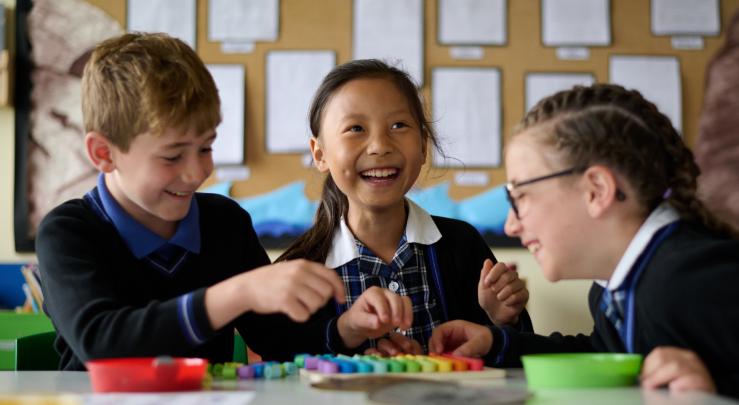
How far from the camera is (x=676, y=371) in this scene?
87 cm

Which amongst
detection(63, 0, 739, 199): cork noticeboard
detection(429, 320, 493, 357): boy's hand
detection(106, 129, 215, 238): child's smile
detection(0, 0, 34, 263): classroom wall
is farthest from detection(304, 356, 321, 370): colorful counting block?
detection(0, 0, 34, 263): classroom wall

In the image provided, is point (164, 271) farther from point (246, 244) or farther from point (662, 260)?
point (662, 260)

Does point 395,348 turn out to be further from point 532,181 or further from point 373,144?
point 373,144

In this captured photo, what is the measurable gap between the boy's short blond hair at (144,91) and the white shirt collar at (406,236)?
1.67ft

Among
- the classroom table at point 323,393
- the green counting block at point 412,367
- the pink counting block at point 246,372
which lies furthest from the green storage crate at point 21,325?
the green counting block at point 412,367

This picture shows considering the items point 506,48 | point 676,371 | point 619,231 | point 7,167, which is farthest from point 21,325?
Result: point 506,48

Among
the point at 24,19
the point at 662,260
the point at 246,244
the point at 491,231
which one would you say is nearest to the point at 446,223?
the point at 246,244

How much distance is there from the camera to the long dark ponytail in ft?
5.82

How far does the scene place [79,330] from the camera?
1.09 m

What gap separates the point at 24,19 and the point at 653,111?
2.54 metres

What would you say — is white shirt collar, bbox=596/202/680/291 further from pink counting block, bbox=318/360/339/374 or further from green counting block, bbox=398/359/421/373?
pink counting block, bbox=318/360/339/374

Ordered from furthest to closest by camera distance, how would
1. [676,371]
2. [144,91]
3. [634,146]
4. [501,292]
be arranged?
[501,292] < [144,91] < [634,146] < [676,371]

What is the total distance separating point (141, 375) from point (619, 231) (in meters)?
0.67

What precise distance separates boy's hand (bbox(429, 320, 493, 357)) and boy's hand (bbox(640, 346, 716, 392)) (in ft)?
1.17
